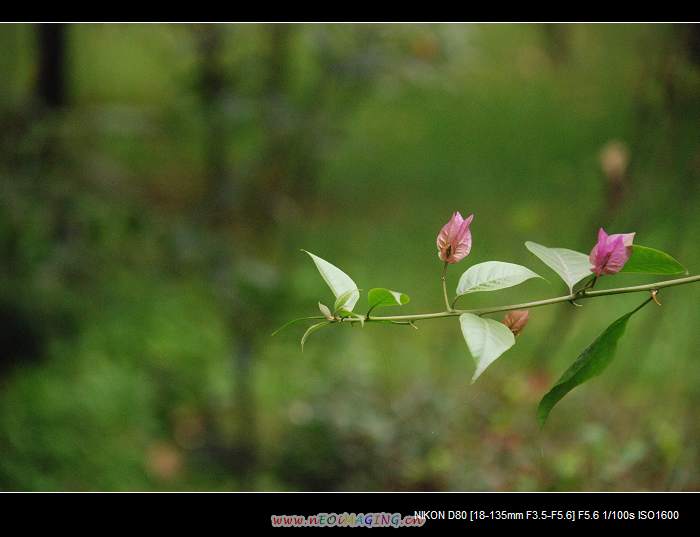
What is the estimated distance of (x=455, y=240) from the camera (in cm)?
45

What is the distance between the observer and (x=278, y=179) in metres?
2.07

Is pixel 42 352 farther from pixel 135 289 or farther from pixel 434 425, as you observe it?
pixel 434 425

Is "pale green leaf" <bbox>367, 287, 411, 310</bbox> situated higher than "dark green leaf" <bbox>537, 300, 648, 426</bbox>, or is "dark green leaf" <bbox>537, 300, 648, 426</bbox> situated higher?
"pale green leaf" <bbox>367, 287, 411, 310</bbox>

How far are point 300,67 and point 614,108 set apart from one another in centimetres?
121

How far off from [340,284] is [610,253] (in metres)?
0.16

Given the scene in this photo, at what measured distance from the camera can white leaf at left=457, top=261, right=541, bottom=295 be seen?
43 cm

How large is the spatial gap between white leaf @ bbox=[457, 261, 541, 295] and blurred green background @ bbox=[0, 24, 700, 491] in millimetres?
1095

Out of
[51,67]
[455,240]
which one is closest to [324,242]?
[51,67]

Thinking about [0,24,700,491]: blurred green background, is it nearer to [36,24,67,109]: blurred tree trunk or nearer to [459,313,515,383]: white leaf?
[36,24,67,109]: blurred tree trunk

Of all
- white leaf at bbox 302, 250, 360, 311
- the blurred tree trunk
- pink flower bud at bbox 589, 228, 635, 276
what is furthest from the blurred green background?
pink flower bud at bbox 589, 228, 635, 276

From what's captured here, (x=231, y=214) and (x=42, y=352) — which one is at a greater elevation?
(x=231, y=214)

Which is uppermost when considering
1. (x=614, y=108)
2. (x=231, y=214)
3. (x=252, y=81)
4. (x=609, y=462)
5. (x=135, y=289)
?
(x=252, y=81)

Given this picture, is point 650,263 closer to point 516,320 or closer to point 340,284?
point 516,320


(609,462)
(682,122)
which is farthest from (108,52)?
(609,462)
